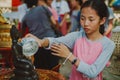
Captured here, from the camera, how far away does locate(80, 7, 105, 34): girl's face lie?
6.76 feet

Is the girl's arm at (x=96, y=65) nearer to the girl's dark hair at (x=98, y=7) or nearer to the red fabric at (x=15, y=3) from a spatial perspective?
the girl's dark hair at (x=98, y=7)

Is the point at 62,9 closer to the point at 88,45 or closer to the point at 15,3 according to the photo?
the point at 15,3

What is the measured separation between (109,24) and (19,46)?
353 centimetres

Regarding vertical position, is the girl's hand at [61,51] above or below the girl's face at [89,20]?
below

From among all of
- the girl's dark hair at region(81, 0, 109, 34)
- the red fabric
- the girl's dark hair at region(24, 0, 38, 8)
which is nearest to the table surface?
the girl's dark hair at region(81, 0, 109, 34)

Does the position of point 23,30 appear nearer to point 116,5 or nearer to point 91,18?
point 91,18

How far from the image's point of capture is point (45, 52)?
3.89m

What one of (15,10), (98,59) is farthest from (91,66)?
(15,10)

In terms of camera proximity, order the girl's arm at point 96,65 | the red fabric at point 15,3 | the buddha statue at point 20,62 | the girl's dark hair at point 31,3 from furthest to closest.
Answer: the red fabric at point 15,3 → the girl's dark hair at point 31,3 → the girl's arm at point 96,65 → the buddha statue at point 20,62

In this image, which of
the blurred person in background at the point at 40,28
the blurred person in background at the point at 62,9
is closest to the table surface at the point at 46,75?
the blurred person in background at the point at 40,28

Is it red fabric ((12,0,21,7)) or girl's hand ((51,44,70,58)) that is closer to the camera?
girl's hand ((51,44,70,58))

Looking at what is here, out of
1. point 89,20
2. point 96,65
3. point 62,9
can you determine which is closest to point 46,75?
point 96,65

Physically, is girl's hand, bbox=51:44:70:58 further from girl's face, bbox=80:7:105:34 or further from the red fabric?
the red fabric

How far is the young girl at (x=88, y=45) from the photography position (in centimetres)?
199
